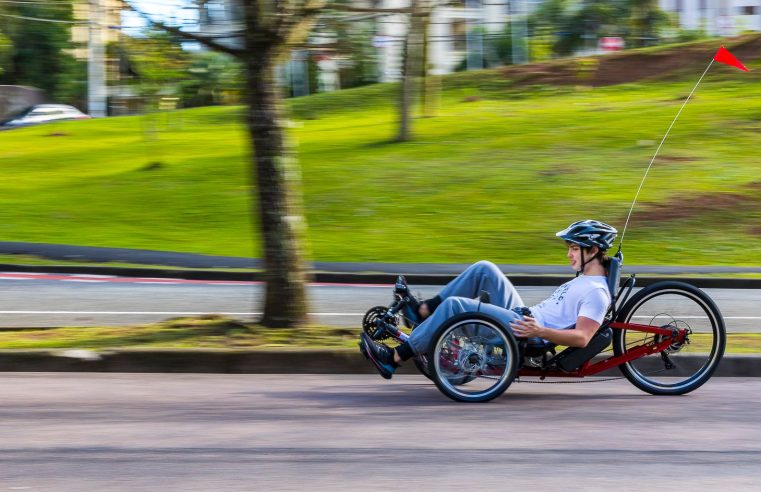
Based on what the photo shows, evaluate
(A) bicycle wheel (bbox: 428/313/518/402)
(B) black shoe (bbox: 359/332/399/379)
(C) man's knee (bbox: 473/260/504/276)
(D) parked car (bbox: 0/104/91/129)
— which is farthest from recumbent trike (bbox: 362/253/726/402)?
(D) parked car (bbox: 0/104/91/129)

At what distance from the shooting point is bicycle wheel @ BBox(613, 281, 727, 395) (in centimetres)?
656

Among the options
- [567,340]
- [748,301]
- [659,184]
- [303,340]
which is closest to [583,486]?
[567,340]

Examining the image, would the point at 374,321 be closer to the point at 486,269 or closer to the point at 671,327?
the point at 486,269

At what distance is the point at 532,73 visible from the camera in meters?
Result: 46.4

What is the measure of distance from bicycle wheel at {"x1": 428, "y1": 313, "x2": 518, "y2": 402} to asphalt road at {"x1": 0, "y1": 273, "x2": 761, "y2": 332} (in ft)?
12.8

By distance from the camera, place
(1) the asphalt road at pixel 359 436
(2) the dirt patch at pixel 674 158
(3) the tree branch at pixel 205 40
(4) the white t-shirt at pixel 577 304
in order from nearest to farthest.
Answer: (1) the asphalt road at pixel 359 436
(4) the white t-shirt at pixel 577 304
(3) the tree branch at pixel 205 40
(2) the dirt patch at pixel 674 158

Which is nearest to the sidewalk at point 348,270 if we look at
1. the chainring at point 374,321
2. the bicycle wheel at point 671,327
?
the bicycle wheel at point 671,327

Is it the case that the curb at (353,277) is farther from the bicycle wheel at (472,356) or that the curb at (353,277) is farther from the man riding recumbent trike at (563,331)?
the bicycle wheel at (472,356)

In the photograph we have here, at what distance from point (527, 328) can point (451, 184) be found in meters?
17.5

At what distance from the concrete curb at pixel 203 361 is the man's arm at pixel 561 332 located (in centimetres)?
132

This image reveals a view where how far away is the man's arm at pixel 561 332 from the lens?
6.28m

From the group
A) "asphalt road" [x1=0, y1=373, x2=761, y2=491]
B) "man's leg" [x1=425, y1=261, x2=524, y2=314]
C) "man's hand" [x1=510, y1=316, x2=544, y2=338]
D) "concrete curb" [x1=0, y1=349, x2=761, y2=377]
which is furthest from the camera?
"concrete curb" [x1=0, y1=349, x2=761, y2=377]

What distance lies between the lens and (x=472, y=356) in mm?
6375

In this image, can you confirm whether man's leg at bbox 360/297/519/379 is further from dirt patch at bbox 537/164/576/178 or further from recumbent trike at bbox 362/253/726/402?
Answer: dirt patch at bbox 537/164/576/178
